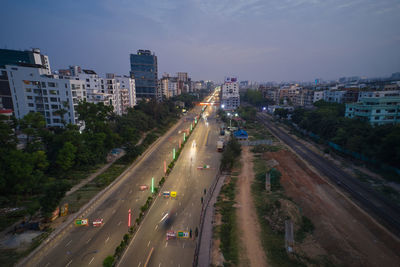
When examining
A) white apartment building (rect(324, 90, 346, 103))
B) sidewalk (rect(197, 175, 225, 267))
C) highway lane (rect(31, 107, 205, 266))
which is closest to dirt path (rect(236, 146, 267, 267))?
sidewalk (rect(197, 175, 225, 267))

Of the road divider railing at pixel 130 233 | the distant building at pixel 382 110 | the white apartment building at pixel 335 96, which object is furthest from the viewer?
the white apartment building at pixel 335 96

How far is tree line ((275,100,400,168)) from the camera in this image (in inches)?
1518

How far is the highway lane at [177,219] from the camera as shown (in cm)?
2042

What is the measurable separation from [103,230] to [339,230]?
89.1 ft

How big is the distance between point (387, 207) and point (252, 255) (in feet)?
73.7

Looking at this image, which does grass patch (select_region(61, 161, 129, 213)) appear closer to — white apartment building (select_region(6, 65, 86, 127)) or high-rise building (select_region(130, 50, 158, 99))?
white apartment building (select_region(6, 65, 86, 127))

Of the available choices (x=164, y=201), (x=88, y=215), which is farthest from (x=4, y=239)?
(x=164, y=201)

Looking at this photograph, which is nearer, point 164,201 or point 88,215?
point 88,215

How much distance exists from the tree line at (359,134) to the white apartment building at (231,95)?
56.2 m

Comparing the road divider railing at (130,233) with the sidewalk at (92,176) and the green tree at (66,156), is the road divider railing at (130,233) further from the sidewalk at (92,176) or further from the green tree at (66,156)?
the green tree at (66,156)

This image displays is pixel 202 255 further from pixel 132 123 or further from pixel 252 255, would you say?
pixel 132 123

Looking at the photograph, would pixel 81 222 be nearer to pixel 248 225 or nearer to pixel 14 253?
pixel 14 253

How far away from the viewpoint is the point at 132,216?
89.2 feet

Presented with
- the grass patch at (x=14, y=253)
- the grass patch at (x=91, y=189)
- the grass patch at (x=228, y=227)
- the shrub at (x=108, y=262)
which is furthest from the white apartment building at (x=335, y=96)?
the grass patch at (x=14, y=253)
